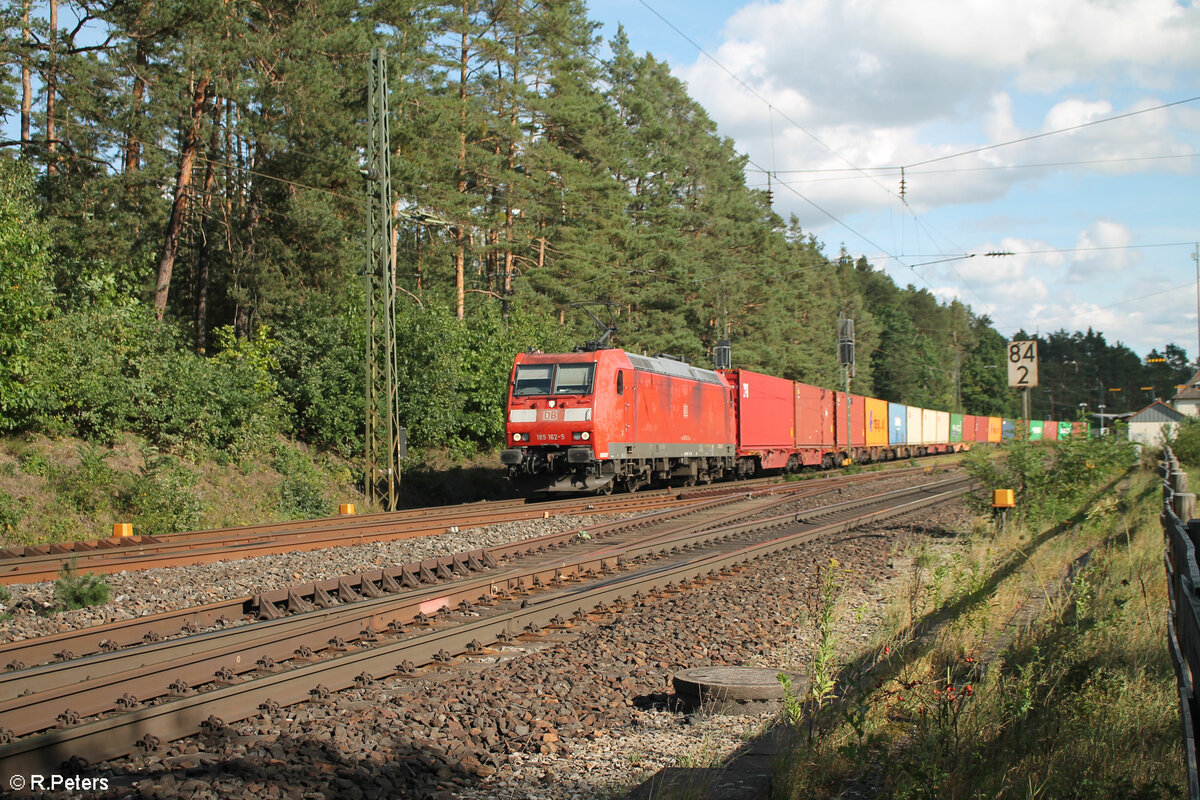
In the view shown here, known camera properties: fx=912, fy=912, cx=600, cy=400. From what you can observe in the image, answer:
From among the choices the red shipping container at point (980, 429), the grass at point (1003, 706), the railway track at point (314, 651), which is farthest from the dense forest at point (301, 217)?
the red shipping container at point (980, 429)

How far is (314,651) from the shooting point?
21.4 feet

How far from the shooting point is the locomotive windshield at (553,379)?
64.6 feet

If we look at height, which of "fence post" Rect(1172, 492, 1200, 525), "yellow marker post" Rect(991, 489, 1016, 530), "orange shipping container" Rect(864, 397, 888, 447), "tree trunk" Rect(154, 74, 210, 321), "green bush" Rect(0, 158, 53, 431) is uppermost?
"tree trunk" Rect(154, 74, 210, 321)

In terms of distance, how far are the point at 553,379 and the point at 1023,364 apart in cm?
951

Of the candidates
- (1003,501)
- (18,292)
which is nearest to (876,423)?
(1003,501)

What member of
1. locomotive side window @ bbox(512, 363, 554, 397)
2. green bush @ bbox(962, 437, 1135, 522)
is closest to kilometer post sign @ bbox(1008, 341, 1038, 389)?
green bush @ bbox(962, 437, 1135, 522)

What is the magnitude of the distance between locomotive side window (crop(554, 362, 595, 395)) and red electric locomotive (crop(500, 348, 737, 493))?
2cm

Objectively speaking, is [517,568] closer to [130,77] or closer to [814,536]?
[814,536]

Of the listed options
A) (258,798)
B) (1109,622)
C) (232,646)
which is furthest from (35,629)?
(1109,622)

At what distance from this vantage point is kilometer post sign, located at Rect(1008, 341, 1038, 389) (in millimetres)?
14516

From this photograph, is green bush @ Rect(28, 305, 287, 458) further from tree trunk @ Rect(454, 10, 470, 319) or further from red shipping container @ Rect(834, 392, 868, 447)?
red shipping container @ Rect(834, 392, 868, 447)

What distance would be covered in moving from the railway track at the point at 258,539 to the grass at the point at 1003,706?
7556mm

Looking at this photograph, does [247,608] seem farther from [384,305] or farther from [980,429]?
[980,429]

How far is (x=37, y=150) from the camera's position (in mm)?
23422
